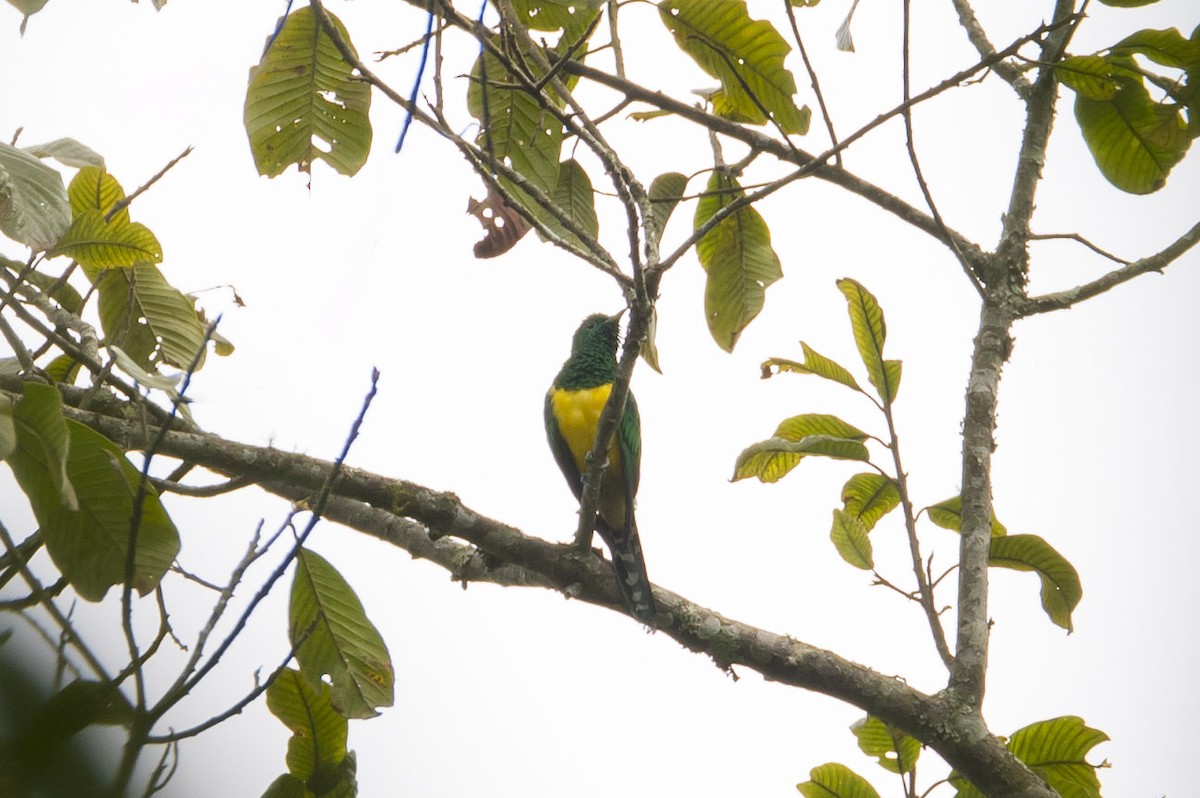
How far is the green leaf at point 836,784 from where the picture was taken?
129 inches

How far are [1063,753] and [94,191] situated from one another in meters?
3.48

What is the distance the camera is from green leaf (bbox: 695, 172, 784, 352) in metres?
3.72

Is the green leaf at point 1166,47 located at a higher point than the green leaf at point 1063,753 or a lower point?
higher

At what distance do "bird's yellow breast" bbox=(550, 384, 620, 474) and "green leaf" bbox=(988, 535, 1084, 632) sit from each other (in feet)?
5.87

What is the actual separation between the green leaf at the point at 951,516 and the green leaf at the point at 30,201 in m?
2.76

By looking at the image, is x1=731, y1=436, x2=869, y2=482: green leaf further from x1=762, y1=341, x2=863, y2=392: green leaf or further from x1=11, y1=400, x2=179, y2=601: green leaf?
x1=11, y1=400, x2=179, y2=601: green leaf

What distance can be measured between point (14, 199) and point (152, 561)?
869 mm

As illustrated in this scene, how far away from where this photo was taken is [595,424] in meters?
4.49

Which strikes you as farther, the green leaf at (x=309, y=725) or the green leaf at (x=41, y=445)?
the green leaf at (x=309, y=725)

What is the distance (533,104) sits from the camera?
340 cm

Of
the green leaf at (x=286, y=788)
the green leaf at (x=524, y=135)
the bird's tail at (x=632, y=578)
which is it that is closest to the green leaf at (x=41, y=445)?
the green leaf at (x=286, y=788)

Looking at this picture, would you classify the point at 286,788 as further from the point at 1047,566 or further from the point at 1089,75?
the point at 1089,75

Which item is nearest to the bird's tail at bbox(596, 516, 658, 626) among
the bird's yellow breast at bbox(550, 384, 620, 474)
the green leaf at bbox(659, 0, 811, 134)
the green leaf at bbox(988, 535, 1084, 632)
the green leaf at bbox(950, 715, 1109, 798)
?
the bird's yellow breast at bbox(550, 384, 620, 474)

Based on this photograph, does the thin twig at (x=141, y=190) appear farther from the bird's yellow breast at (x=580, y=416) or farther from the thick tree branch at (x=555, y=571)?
the bird's yellow breast at (x=580, y=416)
